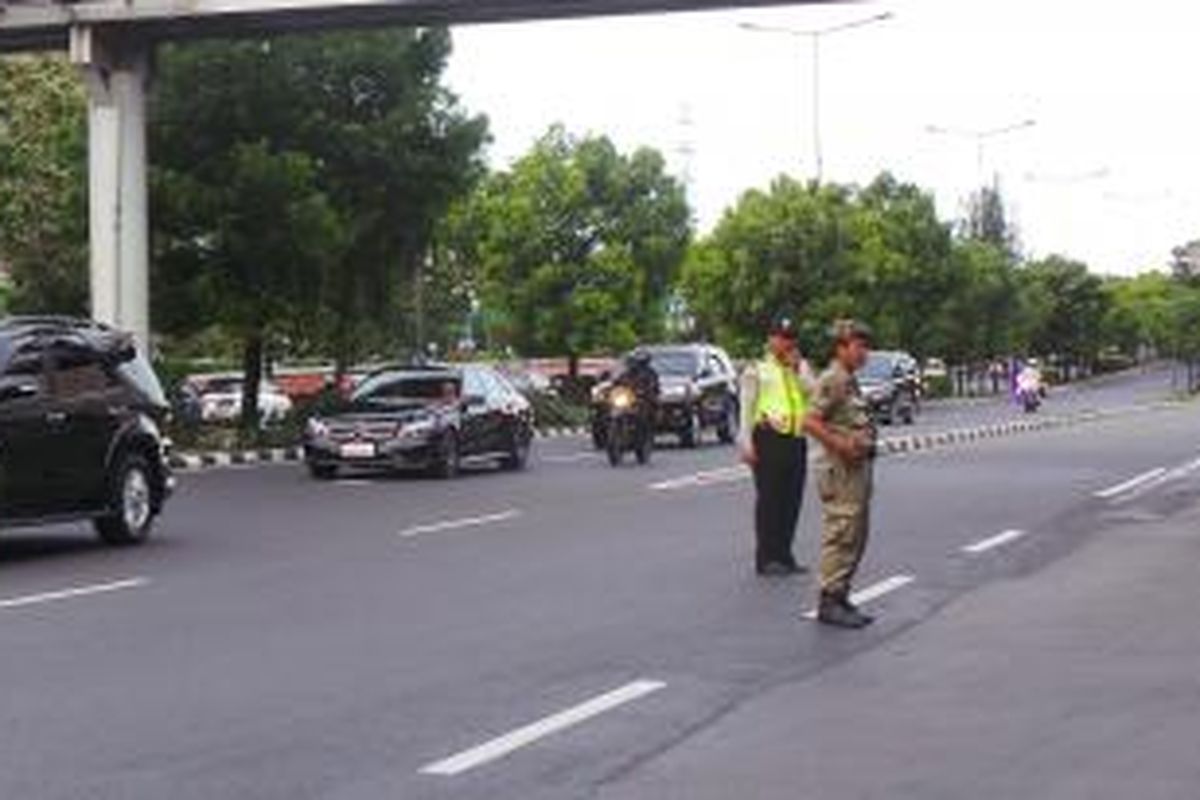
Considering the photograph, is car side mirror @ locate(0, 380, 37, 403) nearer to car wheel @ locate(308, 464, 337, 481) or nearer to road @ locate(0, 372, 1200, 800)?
road @ locate(0, 372, 1200, 800)

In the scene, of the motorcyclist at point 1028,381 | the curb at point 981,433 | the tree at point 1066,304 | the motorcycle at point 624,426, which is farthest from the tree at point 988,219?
the motorcycle at point 624,426

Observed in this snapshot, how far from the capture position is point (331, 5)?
31.0m

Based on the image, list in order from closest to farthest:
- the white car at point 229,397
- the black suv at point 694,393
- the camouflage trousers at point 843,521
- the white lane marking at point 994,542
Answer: the camouflage trousers at point 843,521, the white lane marking at point 994,542, the black suv at point 694,393, the white car at point 229,397

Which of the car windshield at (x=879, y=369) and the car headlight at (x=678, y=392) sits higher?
the car windshield at (x=879, y=369)

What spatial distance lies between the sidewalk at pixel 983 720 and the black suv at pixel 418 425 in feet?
47.7

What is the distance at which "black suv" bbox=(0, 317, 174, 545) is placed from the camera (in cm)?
1738

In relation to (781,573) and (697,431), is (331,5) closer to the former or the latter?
(697,431)

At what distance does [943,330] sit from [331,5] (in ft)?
181

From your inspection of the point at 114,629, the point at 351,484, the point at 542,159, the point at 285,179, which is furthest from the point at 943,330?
the point at 114,629

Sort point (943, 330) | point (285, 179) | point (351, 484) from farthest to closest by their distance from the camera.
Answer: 1. point (943, 330)
2. point (285, 179)
3. point (351, 484)

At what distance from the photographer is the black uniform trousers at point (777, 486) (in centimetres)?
1585

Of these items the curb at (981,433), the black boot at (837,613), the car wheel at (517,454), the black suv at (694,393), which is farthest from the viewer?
the black suv at (694,393)

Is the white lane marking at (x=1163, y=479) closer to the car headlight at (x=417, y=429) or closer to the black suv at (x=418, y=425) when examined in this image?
the black suv at (x=418, y=425)

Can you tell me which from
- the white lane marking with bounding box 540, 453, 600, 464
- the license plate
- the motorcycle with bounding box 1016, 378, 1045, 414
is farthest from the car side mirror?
the motorcycle with bounding box 1016, 378, 1045, 414
